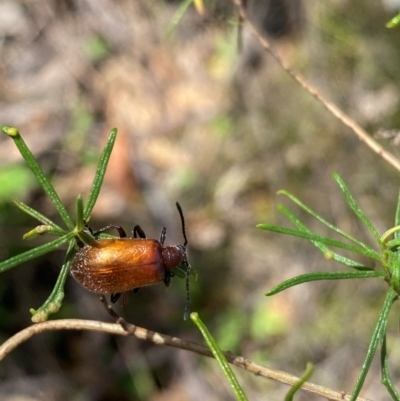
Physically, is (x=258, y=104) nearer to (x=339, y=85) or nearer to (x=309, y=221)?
(x=339, y=85)

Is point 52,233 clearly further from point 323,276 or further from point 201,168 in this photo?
point 201,168

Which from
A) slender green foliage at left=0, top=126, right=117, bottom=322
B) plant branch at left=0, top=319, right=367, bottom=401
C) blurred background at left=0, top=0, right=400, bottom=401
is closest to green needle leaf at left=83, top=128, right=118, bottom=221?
slender green foliage at left=0, top=126, right=117, bottom=322

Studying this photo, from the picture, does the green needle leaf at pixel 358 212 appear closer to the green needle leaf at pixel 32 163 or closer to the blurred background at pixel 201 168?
the green needle leaf at pixel 32 163

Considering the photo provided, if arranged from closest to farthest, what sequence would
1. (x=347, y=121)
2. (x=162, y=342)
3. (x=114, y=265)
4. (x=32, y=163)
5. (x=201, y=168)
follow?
1. (x=32, y=163)
2. (x=162, y=342)
3. (x=114, y=265)
4. (x=347, y=121)
5. (x=201, y=168)

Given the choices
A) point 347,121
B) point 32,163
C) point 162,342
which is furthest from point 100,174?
point 347,121

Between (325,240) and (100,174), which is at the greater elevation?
(100,174)

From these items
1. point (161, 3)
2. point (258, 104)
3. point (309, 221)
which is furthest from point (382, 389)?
point (161, 3)

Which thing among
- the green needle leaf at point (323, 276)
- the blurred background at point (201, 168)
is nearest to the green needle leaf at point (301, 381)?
the green needle leaf at point (323, 276)
